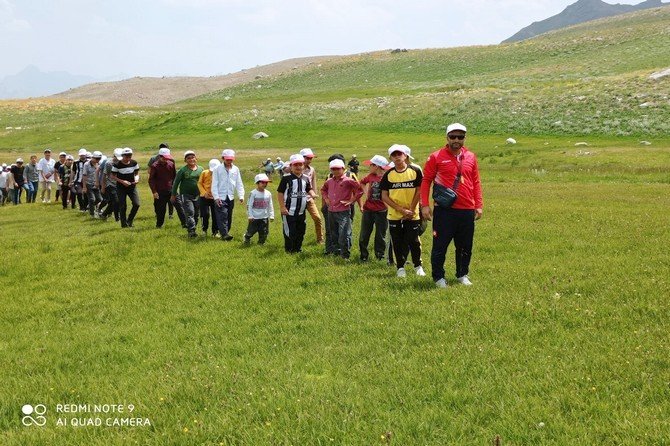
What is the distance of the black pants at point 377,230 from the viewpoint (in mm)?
11641

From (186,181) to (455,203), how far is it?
27.5 feet

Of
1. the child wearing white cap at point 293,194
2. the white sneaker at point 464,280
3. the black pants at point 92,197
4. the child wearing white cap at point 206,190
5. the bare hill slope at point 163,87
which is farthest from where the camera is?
the bare hill slope at point 163,87

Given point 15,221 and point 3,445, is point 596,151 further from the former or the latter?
point 3,445

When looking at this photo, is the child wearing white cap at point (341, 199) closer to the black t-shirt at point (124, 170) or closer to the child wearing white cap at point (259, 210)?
the child wearing white cap at point (259, 210)

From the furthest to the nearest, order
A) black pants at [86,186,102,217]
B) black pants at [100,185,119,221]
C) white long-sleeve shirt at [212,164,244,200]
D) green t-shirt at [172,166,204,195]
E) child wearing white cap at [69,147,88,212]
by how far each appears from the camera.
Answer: child wearing white cap at [69,147,88,212]
black pants at [86,186,102,217]
black pants at [100,185,119,221]
green t-shirt at [172,166,204,195]
white long-sleeve shirt at [212,164,244,200]

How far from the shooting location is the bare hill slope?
441ft

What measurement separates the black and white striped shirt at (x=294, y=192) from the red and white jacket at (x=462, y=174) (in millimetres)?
3954

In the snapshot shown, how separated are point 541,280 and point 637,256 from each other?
260cm

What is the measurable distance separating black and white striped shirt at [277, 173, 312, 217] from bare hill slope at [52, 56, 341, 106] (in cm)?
12789

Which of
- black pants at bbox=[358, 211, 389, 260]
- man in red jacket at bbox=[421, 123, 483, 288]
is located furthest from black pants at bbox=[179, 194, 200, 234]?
man in red jacket at bbox=[421, 123, 483, 288]

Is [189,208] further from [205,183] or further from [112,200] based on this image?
[112,200]

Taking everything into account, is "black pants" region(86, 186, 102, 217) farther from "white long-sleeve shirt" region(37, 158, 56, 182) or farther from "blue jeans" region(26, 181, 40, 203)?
"blue jeans" region(26, 181, 40, 203)

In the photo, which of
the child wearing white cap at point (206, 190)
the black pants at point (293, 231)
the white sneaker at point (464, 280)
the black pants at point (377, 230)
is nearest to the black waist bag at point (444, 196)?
the white sneaker at point (464, 280)

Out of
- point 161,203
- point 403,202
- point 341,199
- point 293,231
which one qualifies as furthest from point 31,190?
point 403,202
